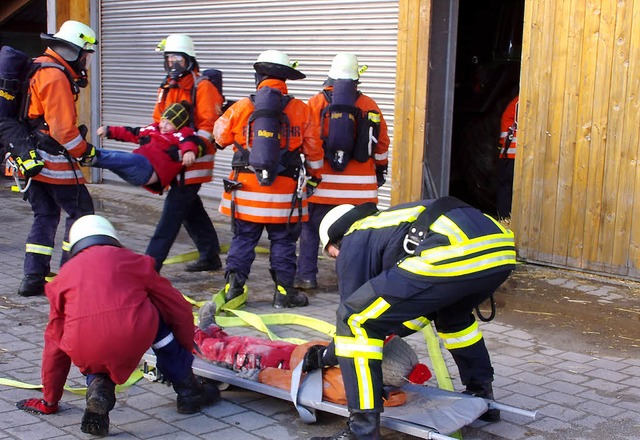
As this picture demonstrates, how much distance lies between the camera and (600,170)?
25.0ft

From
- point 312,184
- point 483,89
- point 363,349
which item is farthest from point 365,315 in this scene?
point 483,89

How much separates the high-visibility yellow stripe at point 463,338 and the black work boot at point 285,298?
8.12 ft

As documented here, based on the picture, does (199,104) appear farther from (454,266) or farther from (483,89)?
(483,89)

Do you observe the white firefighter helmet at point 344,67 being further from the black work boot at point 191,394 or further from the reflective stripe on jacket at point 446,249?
the black work boot at point 191,394

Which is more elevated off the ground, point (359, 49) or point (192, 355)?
point (359, 49)

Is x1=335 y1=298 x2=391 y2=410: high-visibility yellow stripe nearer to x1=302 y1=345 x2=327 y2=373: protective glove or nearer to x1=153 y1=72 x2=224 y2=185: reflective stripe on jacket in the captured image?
x1=302 y1=345 x2=327 y2=373: protective glove

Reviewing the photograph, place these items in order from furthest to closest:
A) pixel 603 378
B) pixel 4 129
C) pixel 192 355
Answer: pixel 4 129, pixel 603 378, pixel 192 355


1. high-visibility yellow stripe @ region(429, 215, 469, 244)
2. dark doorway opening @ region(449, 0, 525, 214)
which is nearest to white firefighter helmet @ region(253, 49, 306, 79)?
high-visibility yellow stripe @ region(429, 215, 469, 244)

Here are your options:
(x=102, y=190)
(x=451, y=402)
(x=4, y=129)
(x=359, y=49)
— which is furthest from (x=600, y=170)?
(x=102, y=190)

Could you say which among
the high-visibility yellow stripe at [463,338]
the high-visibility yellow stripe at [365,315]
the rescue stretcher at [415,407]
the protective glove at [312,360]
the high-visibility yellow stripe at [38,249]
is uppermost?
the high-visibility yellow stripe at [365,315]

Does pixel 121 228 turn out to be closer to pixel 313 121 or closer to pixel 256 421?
pixel 313 121

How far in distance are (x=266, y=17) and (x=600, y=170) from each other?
5.13m

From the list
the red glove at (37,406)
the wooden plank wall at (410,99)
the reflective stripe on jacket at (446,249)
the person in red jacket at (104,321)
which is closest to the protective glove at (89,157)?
the person in red jacket at (104,321)

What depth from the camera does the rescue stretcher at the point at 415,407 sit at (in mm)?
4008
